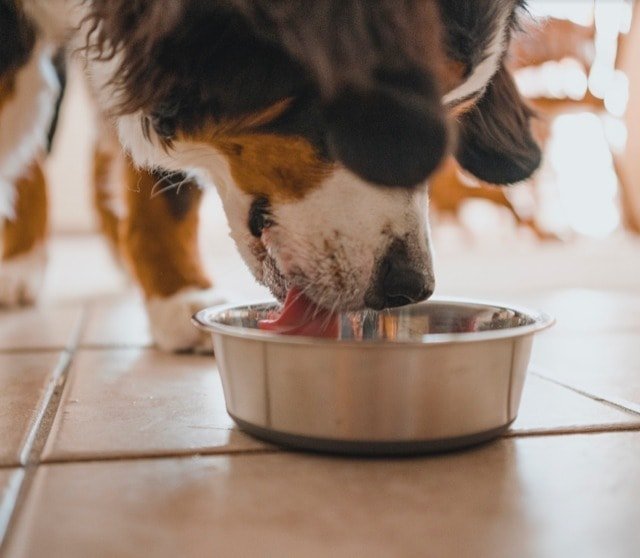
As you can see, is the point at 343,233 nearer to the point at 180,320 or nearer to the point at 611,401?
the point at 611,401

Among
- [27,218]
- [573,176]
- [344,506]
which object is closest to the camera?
[344,506]

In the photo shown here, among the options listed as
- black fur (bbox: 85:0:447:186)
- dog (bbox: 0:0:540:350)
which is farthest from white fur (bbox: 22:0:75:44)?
black fur (bbox: 85:0:447:186)

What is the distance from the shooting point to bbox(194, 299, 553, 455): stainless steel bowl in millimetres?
631

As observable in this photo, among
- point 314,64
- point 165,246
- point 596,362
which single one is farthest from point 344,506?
point 165,246

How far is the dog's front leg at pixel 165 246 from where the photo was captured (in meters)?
1.16

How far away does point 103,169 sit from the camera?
181 centimetres

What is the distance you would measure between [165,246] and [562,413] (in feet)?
2.13

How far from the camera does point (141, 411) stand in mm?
789

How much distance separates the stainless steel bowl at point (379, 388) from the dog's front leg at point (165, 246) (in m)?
0.48

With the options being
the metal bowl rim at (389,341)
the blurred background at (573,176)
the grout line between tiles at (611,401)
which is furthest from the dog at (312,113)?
the blurred background at (573,176)

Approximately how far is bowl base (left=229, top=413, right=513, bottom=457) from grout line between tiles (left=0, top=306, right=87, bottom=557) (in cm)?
18

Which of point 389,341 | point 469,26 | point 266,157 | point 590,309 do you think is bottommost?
point 590,309

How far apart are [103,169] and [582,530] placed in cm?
150

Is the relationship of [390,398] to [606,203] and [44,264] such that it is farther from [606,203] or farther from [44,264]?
[606,203]
